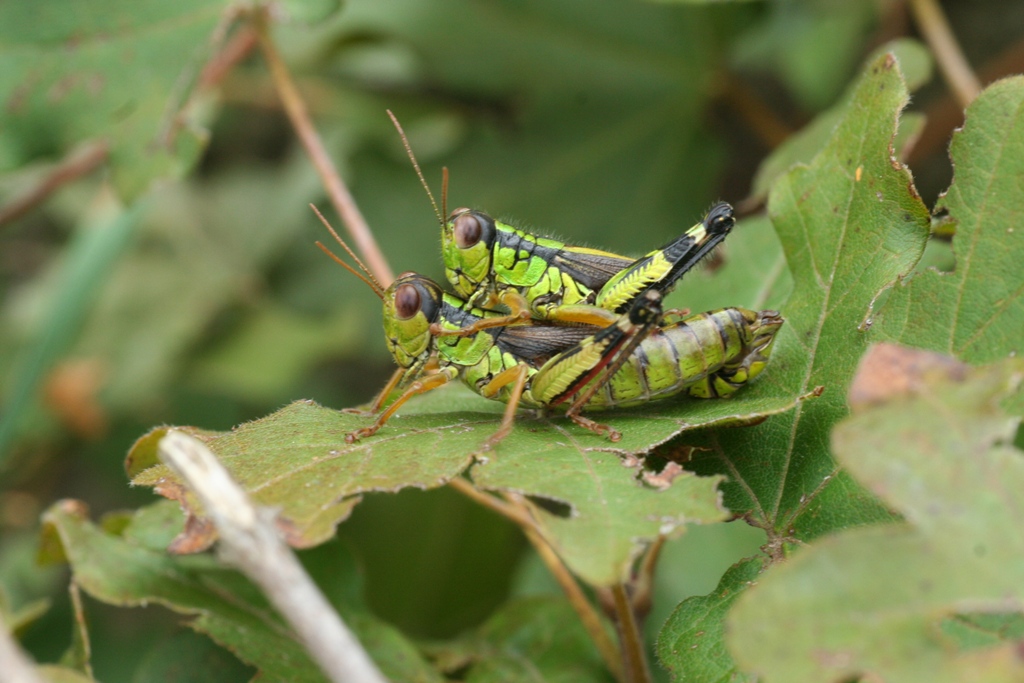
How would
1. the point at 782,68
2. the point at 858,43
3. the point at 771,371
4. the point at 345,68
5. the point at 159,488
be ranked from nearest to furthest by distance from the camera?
the point at 159,488 → the point at 771,371 → the point at 858,43 → the point at 782,68 → the point at 345,68

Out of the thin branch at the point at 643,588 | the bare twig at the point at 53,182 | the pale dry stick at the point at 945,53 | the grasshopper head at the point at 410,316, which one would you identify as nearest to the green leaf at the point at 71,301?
the bare twig at the point at 53,182

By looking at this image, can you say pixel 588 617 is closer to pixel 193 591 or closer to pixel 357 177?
pixel 193 591

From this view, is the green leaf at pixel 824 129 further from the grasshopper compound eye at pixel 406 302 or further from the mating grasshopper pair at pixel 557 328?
the grasshopper compound eye at pixel 406 302

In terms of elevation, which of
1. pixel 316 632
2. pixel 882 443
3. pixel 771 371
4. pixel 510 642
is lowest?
pixel 510 642

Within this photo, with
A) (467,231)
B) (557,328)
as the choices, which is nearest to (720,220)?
(557,328)

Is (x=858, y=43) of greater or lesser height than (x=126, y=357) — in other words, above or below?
below

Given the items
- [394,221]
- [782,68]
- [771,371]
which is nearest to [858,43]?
[782,68]

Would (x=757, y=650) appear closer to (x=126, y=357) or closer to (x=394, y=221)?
(x=394, y=221)

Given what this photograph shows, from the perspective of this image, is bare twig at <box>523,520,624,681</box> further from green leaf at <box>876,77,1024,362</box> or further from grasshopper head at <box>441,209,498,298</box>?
green leaf at <box>876,77,1024,362</box>
